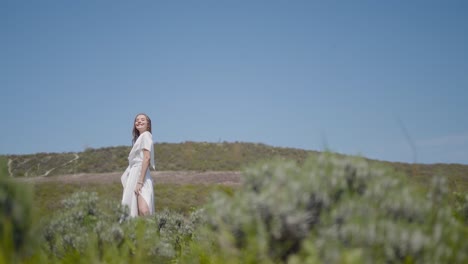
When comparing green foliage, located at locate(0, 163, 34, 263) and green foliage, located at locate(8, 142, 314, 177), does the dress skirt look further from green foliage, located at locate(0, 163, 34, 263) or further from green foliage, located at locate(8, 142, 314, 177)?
green foliage, located at locate(8, 142, 314, 177)

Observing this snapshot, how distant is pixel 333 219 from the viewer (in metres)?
3.09

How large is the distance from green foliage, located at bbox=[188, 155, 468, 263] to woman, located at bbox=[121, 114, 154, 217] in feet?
20.2

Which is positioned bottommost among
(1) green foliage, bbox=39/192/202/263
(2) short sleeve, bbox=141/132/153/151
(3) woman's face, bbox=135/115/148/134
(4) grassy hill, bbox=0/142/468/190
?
(1) green foliage, bbox=39/192/202/263

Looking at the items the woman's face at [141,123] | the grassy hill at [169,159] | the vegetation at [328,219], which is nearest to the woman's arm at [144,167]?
the woman's face at [141,123]

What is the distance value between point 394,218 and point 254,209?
1.08m

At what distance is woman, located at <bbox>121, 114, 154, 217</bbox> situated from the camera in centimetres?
948

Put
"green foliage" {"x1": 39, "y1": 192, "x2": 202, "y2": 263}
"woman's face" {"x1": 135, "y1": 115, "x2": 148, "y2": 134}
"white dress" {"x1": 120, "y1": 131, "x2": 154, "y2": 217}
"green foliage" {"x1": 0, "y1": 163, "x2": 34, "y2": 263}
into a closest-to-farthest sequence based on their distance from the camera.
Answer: "green foliage" {"x1": 0, "y1": 163, "x2": 34, "y2": 263}
"green foliage" {"x1": 39, "y1": 192, "x2": 202, "y2": 263}
"white dress" {"x1": 120, "y1": 131, "x2": 154, "y2": 217}
"woman's face" {"x1": 135, "y1": 115, "x2": 148, "y2": 134}

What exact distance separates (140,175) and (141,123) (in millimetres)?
1241

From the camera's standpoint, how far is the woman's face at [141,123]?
988cm

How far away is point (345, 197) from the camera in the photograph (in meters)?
3.25

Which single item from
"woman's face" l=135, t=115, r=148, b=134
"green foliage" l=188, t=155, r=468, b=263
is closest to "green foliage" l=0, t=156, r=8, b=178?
"green foliage" l=188, t=155, r=468, b=263

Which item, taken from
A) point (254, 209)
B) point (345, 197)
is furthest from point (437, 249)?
point (254, 209)

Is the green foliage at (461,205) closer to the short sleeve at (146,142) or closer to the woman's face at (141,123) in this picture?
the short sleeve at (146,142)

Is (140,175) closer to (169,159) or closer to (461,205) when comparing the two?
(461,205)
